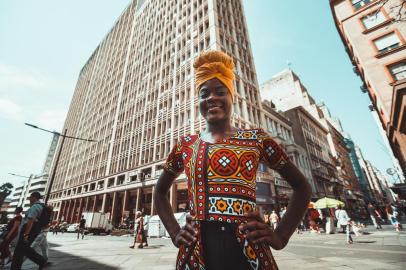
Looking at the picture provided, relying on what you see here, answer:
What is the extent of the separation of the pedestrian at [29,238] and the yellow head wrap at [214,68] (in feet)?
19.6

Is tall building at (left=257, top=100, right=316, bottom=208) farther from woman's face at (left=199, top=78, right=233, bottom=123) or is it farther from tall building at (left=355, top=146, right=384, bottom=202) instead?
tall building at (left=355, top=146, right=384, bottom=202)

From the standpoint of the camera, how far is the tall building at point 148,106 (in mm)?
24281

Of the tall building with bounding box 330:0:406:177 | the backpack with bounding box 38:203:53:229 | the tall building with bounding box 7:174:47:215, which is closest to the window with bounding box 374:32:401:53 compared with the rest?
the tall building with bounding box 330:0:406:177

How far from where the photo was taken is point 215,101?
5.05 feet

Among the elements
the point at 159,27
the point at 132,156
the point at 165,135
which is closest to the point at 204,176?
the point at 165,135

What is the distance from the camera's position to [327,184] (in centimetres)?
3819

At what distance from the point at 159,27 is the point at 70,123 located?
134ft

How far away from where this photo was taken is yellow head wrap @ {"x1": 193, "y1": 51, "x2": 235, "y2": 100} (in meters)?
1.58

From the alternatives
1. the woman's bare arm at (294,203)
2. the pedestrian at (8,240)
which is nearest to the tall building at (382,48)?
the woman's bare arm at (294,203)

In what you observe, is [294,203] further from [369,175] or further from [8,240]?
[369,175]

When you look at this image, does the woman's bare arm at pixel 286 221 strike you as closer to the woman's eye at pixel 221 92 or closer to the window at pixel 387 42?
the woman's eye at pixel 221 92

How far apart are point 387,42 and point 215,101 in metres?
25.8

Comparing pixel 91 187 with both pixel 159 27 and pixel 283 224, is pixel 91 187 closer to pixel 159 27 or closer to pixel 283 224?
pixel 159 27

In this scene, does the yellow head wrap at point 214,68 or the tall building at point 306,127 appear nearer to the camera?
the yellow head wrap at point 214,68
